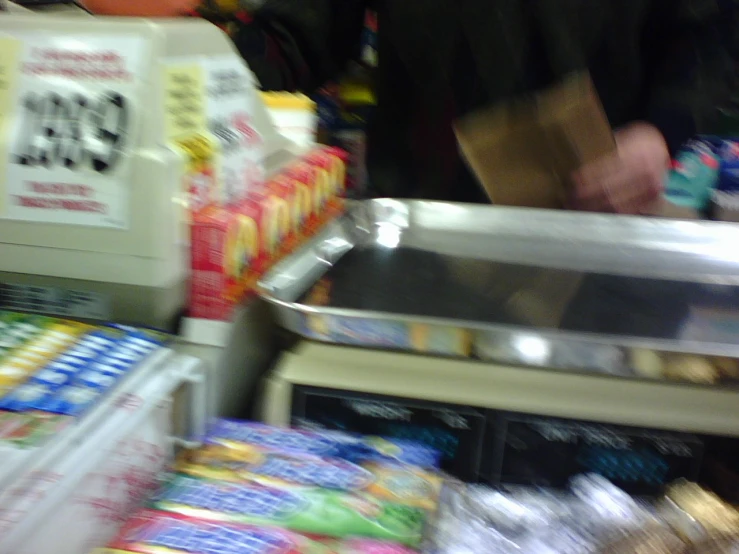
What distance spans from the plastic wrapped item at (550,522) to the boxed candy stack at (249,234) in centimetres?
27

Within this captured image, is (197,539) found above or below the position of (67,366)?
below

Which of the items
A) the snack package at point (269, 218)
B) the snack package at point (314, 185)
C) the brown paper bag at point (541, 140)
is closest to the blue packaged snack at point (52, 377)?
the snack package at point (269, 218)

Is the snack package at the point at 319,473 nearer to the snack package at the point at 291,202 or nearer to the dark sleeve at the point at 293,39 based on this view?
the snack package at the point at 291,202

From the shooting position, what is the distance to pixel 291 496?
523 millimetres

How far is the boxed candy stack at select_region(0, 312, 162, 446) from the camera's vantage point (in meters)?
0.45

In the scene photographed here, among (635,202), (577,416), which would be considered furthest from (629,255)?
(577,416)

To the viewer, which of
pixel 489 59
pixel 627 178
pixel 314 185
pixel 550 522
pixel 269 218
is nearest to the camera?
pixel 550 522

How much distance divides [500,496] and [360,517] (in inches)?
5.4

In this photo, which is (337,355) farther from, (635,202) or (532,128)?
(635,202)

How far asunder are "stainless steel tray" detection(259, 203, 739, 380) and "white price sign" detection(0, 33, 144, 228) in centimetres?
17

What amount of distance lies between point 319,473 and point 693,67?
0.99 meters

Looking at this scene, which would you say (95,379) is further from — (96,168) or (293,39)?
(293,39)

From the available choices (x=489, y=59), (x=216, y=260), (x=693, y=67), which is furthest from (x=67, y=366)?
(x=693, y=67)

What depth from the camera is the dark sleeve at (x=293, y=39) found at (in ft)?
3.73
